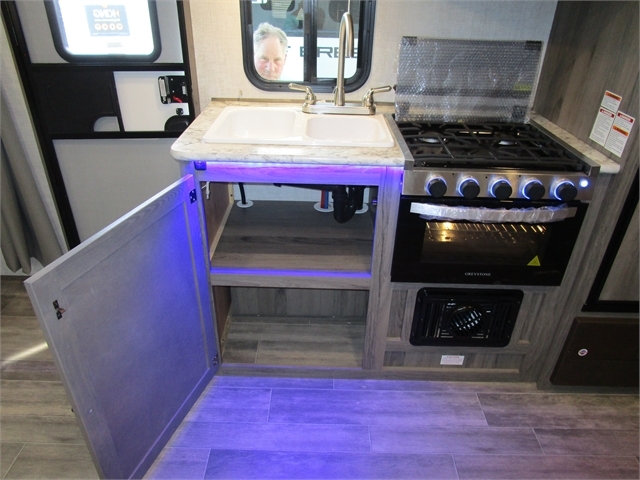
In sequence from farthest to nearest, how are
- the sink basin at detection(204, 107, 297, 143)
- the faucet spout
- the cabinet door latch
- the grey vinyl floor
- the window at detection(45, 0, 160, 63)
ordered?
1. the sink basin at detection(204, 107, 297, 143)
2. the window at detection(45, 0, 160, 63)
3. the faucet spout
4. the grey vinyl floor
5. the cabinet door latch

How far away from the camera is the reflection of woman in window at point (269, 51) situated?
1.86 m

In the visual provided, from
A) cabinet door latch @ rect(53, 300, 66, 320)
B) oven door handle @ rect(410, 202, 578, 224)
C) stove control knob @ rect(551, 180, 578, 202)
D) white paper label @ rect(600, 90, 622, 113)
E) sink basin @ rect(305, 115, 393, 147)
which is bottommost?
cabinet door latch @ rect(53, 300, 66, 320)

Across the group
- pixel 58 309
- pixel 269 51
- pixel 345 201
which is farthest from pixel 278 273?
pixel 269 51

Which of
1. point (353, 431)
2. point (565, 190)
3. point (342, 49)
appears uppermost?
point (342, 49)

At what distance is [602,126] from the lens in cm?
146

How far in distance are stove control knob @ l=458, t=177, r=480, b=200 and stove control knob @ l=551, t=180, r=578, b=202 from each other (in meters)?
0.27

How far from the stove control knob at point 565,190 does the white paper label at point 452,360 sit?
818 millimetres

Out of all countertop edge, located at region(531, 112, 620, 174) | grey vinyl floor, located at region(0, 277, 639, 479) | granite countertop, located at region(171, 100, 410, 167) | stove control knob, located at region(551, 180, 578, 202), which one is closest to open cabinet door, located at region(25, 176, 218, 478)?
granite countertop, located at region(171, 100, 410, 167)

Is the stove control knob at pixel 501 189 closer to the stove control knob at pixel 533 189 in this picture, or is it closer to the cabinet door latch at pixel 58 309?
the stove control knob at pixel 533 189

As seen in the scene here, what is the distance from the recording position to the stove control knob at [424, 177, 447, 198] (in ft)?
4.43

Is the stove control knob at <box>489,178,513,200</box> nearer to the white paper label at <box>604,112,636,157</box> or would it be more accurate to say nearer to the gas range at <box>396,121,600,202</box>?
the gas range at <box>396,121,600,202</box>

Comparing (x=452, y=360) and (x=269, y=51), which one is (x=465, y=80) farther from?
(x=452, y=360)

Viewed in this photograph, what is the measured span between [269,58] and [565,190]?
1371 millimetres

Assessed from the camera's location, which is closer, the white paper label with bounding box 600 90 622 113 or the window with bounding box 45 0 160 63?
the white paper label with bounding box 600 90 622 113
